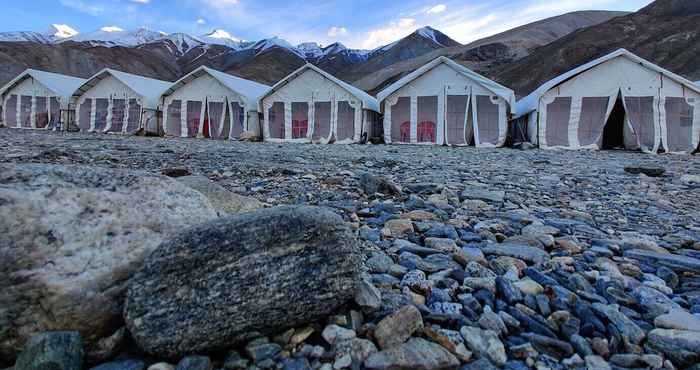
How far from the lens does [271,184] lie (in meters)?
5.27

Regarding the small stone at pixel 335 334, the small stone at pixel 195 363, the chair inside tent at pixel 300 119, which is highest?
the chair inside tent at pixel 300 119

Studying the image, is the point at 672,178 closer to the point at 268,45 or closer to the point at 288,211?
the point at 288,211

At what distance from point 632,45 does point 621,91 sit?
Answer: 52.5 m

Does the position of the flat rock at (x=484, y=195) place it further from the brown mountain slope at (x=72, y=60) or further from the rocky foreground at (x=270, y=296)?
the brown mountain slope at (x=72, y=60)

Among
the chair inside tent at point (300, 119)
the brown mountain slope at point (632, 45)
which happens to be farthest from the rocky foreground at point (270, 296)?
the brown mountain slope at point (632, 45)

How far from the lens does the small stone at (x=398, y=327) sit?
5.20 ft

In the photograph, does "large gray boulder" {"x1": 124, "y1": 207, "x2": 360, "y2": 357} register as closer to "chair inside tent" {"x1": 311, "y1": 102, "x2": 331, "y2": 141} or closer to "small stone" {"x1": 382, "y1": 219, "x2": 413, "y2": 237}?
"small stone" {"x1": 382, "y1": 219, "x2": 413, "y2": 237}

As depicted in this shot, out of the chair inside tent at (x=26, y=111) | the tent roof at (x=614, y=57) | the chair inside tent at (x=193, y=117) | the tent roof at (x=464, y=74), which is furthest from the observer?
the chair inside tent at (x=26, y=111)

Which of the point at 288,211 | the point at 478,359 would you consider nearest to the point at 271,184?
the point at 288,211

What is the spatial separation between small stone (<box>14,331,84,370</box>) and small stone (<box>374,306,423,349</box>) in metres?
1.20

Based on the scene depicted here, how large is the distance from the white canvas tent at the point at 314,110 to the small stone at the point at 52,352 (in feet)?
54.5

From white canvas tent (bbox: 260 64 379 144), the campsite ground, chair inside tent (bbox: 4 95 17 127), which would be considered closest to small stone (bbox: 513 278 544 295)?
the campsite ground

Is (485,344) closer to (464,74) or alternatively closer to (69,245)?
(69,245)

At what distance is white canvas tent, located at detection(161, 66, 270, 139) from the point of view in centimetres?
1984
